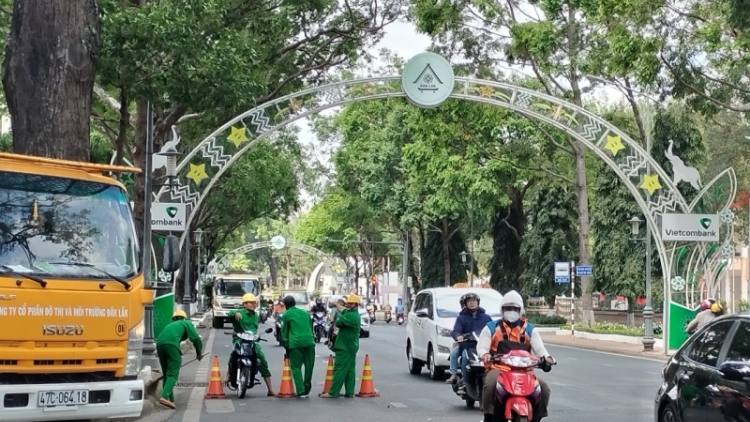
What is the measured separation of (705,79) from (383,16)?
8194 mm

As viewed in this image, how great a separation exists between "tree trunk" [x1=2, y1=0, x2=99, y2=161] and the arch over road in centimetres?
1331

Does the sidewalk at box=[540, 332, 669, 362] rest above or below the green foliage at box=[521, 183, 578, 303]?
below

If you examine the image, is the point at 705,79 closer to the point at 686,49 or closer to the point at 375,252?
the point at 686,49

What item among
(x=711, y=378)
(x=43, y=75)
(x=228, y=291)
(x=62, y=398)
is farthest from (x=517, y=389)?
(x=228, y=291)

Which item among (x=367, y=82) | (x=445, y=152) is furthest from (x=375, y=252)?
(x=367, y=82)

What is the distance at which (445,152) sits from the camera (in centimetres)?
4281

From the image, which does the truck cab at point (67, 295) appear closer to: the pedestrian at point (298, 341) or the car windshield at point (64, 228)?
the car windshield at point (64, 228)

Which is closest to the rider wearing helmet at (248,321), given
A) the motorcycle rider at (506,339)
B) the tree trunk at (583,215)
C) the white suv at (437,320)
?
the white suv at (437,320)

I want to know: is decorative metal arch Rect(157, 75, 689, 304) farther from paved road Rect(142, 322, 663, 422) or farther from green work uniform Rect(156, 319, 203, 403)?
green work uniform Rect(156, 319, 203, 403)

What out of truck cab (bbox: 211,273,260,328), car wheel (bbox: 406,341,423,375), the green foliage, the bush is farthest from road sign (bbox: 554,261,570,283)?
car wheel (bbox: 406,341,423,375)

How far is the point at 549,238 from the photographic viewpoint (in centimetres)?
5603

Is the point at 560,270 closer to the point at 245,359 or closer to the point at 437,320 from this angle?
the point at 437,320

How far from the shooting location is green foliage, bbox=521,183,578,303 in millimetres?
55531

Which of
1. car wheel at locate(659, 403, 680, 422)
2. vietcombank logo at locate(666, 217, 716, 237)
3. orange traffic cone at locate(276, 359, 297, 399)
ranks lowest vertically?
orange traffic cone at locate(276, 359, 297, 399)
